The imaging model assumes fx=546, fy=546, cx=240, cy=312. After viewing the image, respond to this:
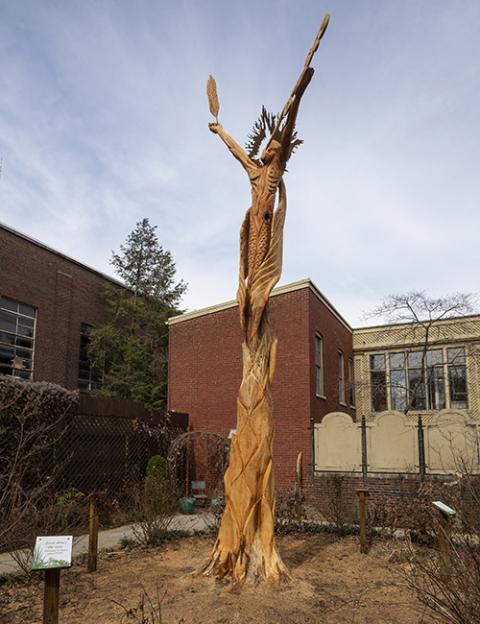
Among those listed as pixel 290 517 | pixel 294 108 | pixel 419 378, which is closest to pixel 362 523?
pixel 290 517

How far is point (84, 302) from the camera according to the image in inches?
901

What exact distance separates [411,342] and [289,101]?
51.7 ft

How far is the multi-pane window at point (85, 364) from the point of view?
2308cm

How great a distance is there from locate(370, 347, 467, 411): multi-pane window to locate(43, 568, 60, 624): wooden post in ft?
54.5

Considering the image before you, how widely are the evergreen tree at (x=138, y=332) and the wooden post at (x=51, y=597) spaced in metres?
19.1

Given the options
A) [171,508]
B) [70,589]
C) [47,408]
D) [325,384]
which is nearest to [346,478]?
[325,384]

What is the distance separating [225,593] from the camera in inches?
220

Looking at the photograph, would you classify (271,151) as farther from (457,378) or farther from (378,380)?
(378,380)

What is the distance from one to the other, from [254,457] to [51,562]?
2740mm

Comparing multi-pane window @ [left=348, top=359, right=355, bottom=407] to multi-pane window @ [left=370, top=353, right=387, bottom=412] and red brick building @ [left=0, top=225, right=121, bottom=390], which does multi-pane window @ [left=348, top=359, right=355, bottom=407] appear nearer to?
multi-pane window @ [left=370, top=353, right=387, bottom=412]

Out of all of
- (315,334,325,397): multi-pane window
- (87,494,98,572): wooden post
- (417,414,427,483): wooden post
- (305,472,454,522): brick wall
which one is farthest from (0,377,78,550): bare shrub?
(315,334,325,397): multi-pane window

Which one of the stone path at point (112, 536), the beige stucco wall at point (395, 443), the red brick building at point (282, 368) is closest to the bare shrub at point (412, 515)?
the beige stucco wall at point (395, 443)

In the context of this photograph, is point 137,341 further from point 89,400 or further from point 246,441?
point 246,441

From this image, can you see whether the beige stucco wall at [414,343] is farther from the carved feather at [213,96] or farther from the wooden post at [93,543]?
the wooden post at [93,543]
